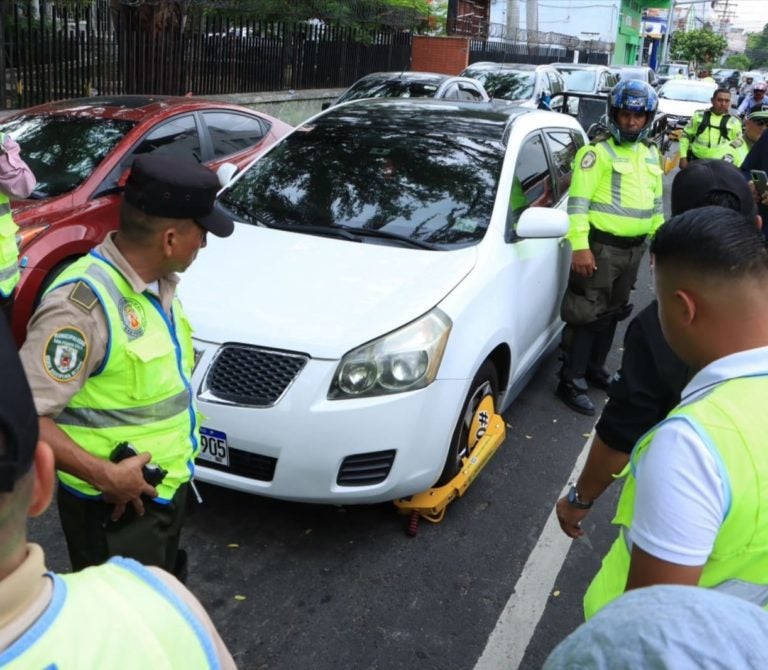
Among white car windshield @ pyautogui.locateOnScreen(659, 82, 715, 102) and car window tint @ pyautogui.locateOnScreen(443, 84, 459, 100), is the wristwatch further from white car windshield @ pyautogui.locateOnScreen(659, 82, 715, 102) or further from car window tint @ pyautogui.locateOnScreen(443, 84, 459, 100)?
white car windshield @ pyautogui.locateOnScreen(659, 82, 715, 102)

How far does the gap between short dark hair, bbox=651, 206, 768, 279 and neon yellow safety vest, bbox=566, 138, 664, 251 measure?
3.24m

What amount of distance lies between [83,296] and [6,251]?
6.46 feet

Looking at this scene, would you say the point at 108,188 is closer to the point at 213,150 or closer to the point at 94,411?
the point at 213,150

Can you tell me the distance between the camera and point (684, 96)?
842 inches

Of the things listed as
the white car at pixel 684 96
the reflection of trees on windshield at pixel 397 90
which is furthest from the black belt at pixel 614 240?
the white car at pixel 684 96

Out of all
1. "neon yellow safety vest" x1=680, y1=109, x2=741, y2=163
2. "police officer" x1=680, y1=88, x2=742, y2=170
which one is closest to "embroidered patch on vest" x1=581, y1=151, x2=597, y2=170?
"police officer" x1=680, y1=88, x2=742, y2=170

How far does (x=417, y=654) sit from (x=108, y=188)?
12.5 ft

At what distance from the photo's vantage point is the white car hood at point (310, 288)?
123 inches

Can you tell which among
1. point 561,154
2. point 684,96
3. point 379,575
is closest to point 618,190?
point 561,154

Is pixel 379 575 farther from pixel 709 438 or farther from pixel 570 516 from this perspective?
pixel 709 438

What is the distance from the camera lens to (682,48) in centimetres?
6862

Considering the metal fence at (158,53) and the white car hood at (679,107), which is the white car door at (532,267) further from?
the white car hood at (679,107)

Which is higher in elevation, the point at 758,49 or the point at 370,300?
the point at 758,49

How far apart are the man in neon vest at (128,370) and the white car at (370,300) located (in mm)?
871
